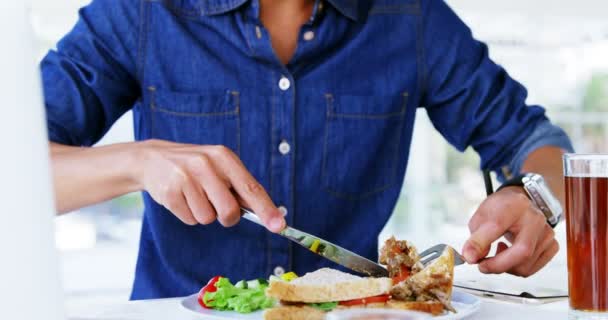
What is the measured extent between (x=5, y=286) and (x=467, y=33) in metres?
1.59

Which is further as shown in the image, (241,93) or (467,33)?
(467,33)

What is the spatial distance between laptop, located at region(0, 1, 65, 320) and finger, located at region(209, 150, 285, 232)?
66 cm

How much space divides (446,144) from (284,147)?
193 inches

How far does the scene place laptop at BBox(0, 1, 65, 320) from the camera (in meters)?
0.36

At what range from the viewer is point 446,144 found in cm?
642

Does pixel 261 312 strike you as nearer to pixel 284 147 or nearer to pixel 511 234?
pixel 511 234

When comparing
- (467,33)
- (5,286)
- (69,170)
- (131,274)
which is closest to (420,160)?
(131,274)

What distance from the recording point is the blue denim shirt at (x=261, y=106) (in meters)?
1.62

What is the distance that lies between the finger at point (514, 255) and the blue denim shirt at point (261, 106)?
1.58 feet

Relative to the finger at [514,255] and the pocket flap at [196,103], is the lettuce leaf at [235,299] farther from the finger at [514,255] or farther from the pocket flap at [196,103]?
the pocket flap at [196,103]

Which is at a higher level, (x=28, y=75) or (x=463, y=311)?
(x=28, y=75)

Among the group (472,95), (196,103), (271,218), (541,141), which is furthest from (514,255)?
(196,103)

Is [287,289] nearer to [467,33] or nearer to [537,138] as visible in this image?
[537,138]

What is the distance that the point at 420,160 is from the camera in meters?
6.08
